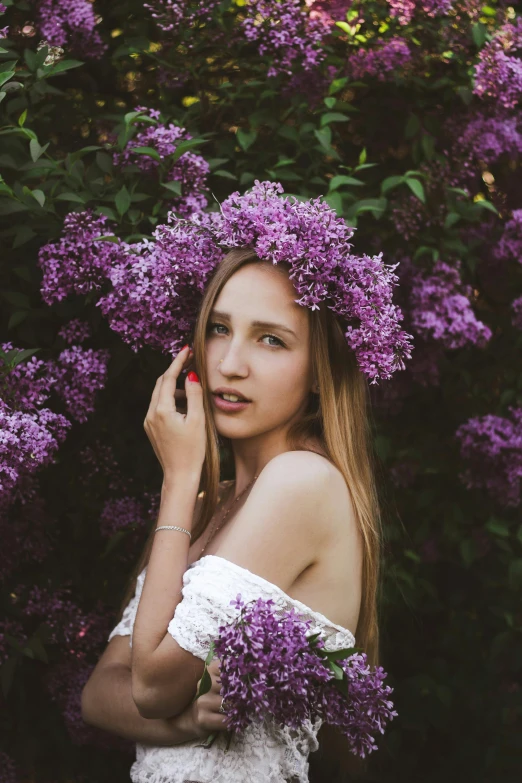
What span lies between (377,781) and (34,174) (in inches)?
92.2

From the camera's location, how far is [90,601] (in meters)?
2.79

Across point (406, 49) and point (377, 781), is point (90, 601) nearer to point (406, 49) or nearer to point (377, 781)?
point (377, 781)

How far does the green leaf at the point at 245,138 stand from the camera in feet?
8.49

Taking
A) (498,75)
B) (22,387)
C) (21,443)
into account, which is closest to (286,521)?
(21,443)

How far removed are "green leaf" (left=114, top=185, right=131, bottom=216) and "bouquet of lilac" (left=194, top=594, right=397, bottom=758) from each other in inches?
48.2

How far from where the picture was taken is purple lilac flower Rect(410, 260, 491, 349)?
Answer: 277 centimetres

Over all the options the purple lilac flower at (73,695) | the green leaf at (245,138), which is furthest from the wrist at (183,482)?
the green leaf at (245,138)

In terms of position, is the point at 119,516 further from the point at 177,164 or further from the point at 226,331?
the point at 177,164

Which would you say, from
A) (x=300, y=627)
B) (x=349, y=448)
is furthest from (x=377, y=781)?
(x=300, y=627)

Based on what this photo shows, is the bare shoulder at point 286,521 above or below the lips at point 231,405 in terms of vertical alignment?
below

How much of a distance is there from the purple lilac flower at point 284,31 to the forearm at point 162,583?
1.37 metres

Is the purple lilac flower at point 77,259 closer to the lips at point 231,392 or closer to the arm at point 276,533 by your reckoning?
the lips at point 231,392

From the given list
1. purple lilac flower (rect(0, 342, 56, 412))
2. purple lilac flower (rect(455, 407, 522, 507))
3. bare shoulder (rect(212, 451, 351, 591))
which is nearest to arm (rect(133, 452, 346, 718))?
bare shoulder (rect(212, 451, 351, 591))

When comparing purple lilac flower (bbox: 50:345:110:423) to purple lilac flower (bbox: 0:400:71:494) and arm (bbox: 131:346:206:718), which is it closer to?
purple lilac flower (bbox: 0:400:71:494)
